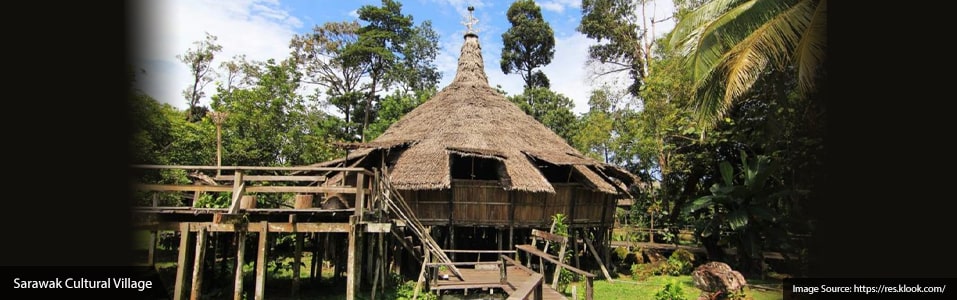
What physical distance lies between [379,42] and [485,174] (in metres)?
17.4

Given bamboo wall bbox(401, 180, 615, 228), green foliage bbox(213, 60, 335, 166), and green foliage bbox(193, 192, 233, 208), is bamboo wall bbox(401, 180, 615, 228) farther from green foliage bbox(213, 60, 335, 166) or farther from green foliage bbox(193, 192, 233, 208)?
green foliage bbox(213, 60, 335, 166)

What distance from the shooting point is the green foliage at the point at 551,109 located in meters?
28.6

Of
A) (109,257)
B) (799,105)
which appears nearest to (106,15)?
(109,257)

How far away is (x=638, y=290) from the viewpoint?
1281 centimetres

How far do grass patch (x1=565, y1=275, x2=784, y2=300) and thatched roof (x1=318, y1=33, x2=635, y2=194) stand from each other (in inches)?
100

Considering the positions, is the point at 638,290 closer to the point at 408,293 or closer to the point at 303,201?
the point at 408,293

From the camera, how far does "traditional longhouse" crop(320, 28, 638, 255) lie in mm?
13453

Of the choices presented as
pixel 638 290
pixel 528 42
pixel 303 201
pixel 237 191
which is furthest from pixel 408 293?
pixel 528 42

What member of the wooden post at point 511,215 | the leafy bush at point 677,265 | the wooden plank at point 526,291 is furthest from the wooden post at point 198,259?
the leafy bush at point 677,265

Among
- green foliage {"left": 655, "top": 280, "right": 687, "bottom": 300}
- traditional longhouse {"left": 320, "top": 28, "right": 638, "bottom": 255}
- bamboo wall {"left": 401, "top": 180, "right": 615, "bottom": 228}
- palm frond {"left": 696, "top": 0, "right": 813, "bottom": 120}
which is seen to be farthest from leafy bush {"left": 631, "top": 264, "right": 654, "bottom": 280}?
palm frond {"left": 696, "top": 0, "right": 813, "bottom": 120}

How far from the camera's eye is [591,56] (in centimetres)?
2814

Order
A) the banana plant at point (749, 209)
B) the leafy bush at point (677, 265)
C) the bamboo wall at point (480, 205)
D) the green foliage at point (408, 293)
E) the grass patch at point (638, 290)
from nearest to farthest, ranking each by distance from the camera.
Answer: the green foliage at point (408, 293) → the grass patch at point (638, 290) → the banana plant at point (749, 209) → the bamboo wall at point (480, 205) → the leafy bush at point (677, 265)

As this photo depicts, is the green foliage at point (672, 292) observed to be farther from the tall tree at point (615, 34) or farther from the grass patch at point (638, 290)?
the tall tree at point (615, 34)

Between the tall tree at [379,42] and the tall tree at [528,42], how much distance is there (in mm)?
6617
